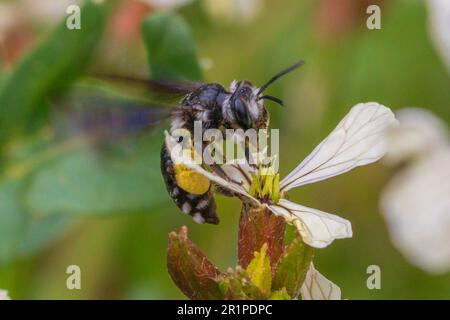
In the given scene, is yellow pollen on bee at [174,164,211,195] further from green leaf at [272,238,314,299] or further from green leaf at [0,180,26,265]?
green leaf at [0,180,26,265]

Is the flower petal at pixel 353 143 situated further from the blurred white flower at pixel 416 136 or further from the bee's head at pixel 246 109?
the blurred white flower at pixel 416 136

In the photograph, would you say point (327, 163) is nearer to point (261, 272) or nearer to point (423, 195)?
point (261, 272)

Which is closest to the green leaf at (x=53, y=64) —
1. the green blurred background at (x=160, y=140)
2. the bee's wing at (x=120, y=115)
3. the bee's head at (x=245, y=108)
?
the green blurred background at (x=160, y=140)

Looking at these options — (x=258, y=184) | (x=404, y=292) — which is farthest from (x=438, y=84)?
(x=258, y=184)

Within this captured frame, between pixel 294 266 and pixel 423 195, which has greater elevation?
pixel 423 195

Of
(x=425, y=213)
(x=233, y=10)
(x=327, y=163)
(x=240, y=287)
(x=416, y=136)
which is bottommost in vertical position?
(x=240, y=287)

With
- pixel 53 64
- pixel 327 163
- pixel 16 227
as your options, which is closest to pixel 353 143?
pixel 327 163
